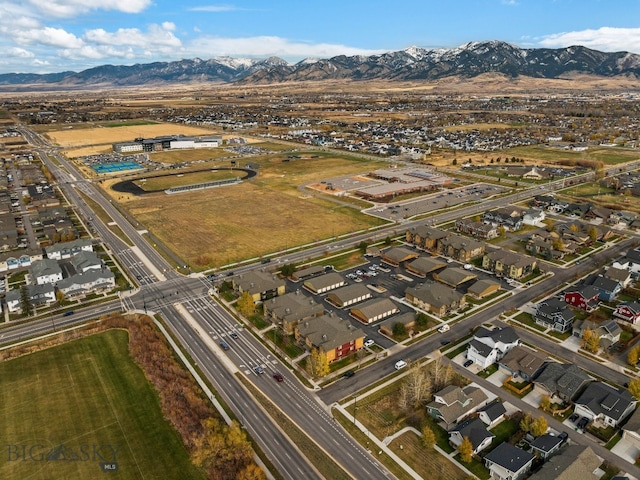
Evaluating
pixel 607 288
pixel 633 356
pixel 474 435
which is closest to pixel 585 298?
pixel 607 288

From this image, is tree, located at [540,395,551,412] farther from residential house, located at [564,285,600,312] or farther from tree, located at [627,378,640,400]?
residential house, located at [564,285,600,312]

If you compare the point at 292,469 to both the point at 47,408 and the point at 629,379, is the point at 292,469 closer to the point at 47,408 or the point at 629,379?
the point at 47,408

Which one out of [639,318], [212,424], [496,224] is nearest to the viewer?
[212,424]

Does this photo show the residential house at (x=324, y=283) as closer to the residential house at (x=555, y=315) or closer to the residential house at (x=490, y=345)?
the residential house at (x=490, y=345)

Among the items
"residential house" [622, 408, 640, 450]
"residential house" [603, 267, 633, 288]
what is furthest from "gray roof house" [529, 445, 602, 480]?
"residential house" [603, 267, 633, 288]

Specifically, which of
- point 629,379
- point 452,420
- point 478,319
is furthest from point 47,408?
point 629,379

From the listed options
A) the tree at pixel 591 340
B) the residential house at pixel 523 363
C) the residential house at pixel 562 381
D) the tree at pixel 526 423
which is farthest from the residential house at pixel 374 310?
the tree at pixel 591 340
